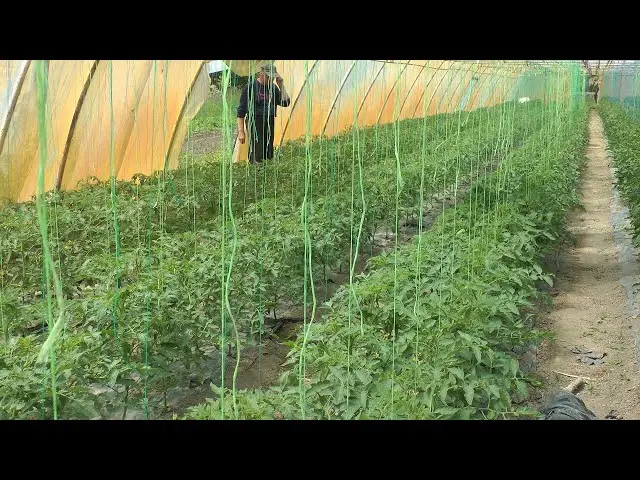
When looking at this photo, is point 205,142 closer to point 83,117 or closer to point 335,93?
point 335,93

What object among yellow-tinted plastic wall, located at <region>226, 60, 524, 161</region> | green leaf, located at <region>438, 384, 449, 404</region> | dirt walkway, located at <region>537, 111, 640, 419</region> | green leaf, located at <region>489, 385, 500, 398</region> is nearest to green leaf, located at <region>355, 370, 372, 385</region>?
green leaf, located at <region>438, 384, 449, 404</region>

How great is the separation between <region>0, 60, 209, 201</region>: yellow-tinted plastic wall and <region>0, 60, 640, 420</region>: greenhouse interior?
0.8 inches

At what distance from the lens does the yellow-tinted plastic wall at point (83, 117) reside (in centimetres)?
575

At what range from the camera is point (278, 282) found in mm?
3998

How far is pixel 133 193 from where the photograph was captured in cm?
570

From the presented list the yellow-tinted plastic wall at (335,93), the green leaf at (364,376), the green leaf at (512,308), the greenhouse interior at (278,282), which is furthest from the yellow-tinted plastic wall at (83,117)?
the green leaf at (364,376)

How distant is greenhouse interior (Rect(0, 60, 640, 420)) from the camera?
2.40 meters

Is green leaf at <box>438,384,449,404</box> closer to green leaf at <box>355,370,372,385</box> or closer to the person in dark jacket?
green leaf at <box>355,370,372,385</box>
